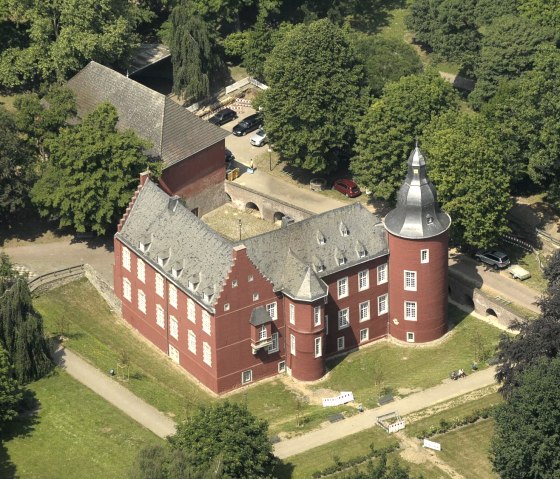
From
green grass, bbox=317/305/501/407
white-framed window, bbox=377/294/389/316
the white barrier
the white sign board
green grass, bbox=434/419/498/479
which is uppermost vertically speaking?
white-framed window, bbox=377/294/389/316

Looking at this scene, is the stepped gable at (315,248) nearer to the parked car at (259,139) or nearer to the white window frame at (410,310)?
the white window frame at (410,310)

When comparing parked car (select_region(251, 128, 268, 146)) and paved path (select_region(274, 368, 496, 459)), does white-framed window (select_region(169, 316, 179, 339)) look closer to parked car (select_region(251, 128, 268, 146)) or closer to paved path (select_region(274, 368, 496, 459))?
paved path (select_region(274, 368, 496, 459))

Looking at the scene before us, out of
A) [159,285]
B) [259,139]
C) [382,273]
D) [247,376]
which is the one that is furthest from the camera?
[259,139]

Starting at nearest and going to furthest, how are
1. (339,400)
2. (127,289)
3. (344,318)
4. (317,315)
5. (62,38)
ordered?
(339,400)
(317,315)
(344,318)
(127,289)
(62,38)

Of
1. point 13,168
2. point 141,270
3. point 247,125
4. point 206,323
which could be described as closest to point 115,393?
point 206,323

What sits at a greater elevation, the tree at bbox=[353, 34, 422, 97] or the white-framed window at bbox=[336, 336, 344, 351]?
the tree at bbox=[353, 34, 422, 97]

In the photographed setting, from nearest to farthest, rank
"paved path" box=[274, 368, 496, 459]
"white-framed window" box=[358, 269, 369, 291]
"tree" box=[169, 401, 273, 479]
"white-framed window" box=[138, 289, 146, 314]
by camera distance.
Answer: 1. "tree" box=[169, 401, 273, 479]
2. "paved path" box=[274, 368, 496, 459]
3. "white-framed window" box=[358, 269, 369, 291]
4. "white-framed window" box=[138, 289, 146, 314]

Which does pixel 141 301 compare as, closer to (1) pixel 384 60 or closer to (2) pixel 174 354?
(2) pixel 174 354

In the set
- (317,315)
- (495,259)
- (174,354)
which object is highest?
(317,315)

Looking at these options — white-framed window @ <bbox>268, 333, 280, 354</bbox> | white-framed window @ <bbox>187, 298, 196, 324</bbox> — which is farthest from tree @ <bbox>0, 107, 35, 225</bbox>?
white-framed window @ <bbox>268, 333, 280, 354</bbox>
